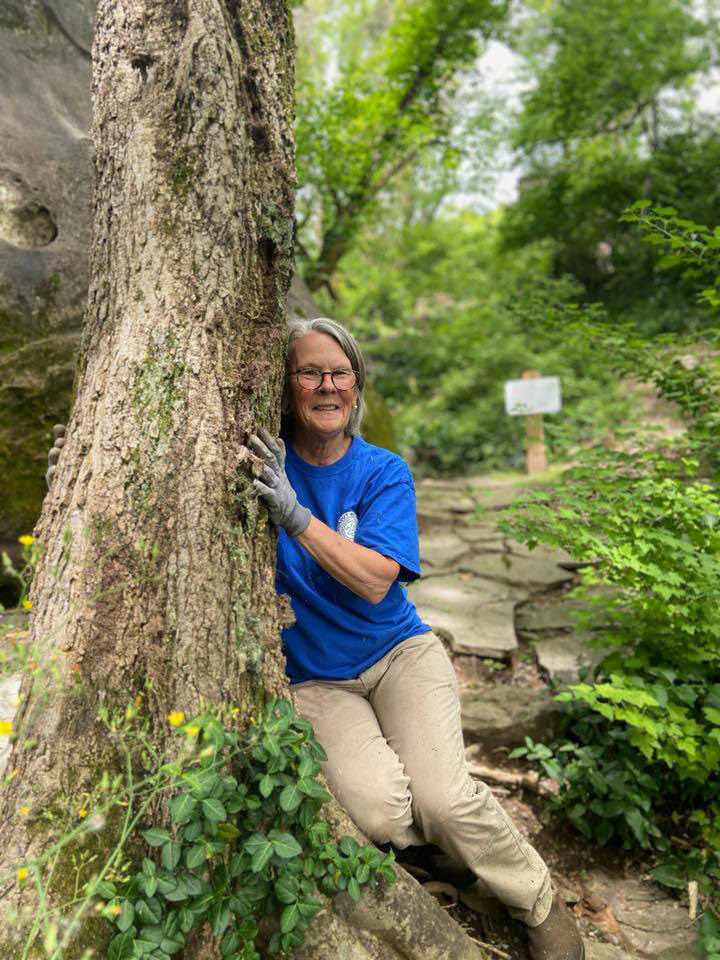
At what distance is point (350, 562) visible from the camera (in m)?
2.03

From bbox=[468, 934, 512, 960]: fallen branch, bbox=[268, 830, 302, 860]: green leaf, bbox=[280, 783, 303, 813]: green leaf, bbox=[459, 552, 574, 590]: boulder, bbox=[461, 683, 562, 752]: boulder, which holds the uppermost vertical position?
bbox=[280, 783, 303, 813]: green leaf

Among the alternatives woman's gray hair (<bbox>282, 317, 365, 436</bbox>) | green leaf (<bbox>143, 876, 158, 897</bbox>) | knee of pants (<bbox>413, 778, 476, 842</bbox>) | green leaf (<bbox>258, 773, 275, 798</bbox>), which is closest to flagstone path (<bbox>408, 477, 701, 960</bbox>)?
knee of pants (<bbox>413, 778, 476, 842</bbox>)

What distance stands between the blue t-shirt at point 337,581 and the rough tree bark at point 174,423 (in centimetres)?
37

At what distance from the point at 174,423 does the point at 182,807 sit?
886 millimetres

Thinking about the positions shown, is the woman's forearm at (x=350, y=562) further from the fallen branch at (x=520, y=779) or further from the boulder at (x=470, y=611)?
the boulder at (x=470, y=611)

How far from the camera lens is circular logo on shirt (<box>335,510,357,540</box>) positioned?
230 cm

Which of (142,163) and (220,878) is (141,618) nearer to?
(220,878)

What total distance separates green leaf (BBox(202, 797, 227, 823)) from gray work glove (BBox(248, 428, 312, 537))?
2.31 ft

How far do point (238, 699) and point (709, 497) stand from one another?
2.03 metres

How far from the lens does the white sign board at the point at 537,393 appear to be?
24.7 ft

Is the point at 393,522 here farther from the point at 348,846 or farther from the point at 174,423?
the point at 348,846

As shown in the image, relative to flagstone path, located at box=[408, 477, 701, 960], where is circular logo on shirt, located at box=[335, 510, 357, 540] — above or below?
above

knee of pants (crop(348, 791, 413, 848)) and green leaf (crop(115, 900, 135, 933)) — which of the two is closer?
green leaf (crop(115, 900, 135, 933))

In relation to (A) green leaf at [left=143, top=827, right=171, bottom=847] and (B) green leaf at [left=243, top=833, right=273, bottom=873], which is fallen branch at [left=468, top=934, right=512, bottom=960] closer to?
(B) green leaf at [left=243, top=833, right=273, bottom=873]
